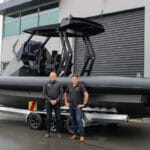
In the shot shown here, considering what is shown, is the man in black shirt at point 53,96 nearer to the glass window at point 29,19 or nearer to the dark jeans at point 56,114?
the dark jeans at point 56,114

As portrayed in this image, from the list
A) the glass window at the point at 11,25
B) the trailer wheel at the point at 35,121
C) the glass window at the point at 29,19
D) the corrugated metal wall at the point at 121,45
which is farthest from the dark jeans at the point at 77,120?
the glass window at the point at 11,25

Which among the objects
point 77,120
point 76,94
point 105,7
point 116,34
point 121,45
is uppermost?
point 105,7

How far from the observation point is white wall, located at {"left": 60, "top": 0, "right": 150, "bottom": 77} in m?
14.4

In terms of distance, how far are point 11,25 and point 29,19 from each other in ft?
7.41

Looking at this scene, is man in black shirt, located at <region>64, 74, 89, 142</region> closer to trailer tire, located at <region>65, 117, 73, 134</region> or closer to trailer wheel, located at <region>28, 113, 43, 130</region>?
trailer tire, located at <region>65, 117, 73, 134</region>

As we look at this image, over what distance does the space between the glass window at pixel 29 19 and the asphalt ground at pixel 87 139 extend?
1021 cm

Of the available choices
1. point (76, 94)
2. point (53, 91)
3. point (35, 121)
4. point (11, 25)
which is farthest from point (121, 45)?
point (11, 25)

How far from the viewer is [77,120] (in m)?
8.97

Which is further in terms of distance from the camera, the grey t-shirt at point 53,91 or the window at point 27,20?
the window at point 27,20

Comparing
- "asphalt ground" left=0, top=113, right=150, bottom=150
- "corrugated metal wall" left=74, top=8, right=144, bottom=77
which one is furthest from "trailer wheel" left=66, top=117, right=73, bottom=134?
"corrugated metal wall" left=74, top=8, right=144, bottom=77

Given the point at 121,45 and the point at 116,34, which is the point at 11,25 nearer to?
A: the point at 116,34

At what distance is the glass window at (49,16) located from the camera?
19416 mm

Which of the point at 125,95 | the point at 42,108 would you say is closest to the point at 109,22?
the point at 42,108

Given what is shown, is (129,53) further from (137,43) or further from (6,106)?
(6,106)
